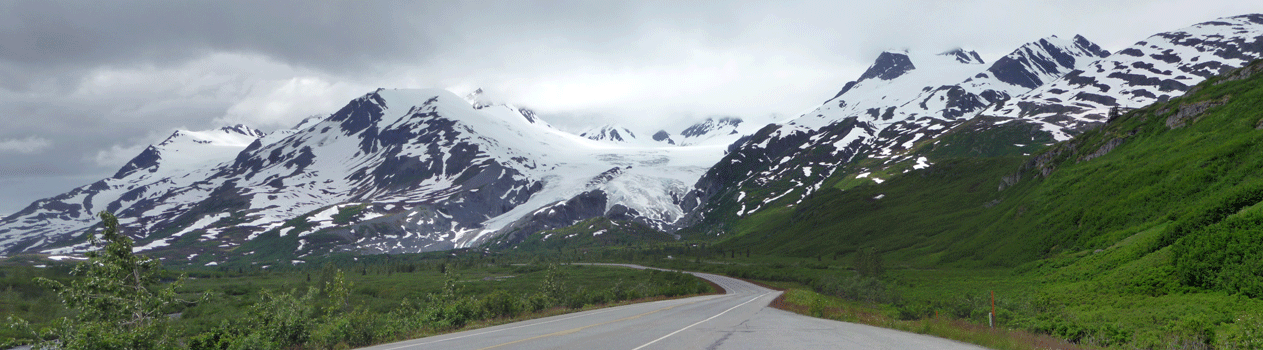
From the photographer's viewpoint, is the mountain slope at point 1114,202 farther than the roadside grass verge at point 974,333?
Yes

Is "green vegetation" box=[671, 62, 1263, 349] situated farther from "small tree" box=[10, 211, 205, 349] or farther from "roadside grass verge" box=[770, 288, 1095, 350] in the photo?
"small tree" box=[10, 211, 205, 349]

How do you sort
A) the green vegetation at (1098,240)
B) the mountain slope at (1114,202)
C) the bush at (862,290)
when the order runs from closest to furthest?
the green vegetation at (1098,240) → the mountain slope at (1114,202) → the bush at (862,290)

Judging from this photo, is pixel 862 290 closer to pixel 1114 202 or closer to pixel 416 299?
pixel 1114 202

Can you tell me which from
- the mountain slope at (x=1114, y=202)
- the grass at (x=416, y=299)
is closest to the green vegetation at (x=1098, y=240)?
the mountain slope at (x=1114, y=202)

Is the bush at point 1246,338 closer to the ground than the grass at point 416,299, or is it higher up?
higher up

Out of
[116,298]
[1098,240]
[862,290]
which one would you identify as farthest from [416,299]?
[1098,240]

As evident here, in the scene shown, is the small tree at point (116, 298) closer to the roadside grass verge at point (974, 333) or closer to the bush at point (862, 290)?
the roadside grass verge at point (974, 333)

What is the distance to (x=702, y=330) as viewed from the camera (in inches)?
944

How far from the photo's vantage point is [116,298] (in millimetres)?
22656

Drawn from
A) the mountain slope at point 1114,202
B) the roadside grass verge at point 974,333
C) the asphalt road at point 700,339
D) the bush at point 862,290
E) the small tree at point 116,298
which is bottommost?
the bush at point 862,290

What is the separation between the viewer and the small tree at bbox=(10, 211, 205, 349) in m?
20.5

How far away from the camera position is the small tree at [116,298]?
807 inches

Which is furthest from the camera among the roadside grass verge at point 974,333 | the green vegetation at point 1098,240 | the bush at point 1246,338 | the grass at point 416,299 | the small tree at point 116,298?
the grass at point 416,299

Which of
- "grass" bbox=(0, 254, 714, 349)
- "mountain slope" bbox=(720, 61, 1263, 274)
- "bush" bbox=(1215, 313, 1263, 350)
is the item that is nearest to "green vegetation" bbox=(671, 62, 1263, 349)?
"bush" bbox=(1215, 313, 1263, 350)
